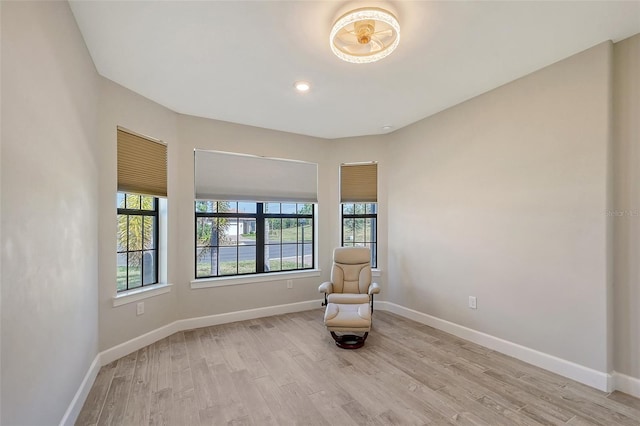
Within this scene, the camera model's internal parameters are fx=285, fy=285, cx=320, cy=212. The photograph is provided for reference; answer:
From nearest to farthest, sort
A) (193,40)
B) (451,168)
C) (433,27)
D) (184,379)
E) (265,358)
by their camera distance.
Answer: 1. (433,27)
2. (193,40)
3. (184,379)
4. (265,358)
5. (451,168)

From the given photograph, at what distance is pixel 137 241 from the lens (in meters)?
3.20

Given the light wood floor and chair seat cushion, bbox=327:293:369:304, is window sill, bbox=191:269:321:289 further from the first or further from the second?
chair seat cushion, bbox=327:293:369:304

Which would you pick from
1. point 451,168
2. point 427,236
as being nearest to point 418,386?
point 427,236

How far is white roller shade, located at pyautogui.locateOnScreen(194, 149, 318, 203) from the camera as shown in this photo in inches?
148

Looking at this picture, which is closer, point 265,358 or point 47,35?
point 47,35

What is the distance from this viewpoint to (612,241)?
227 cm

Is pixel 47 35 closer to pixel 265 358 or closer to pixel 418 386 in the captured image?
pixel 265 358

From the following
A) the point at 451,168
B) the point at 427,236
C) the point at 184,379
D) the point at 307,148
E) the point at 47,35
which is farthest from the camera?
the point at 307,148

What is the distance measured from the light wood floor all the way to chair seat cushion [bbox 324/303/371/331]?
0.24 metres

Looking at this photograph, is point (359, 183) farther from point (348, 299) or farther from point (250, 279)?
point (250, 279)

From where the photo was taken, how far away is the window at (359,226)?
181 inches

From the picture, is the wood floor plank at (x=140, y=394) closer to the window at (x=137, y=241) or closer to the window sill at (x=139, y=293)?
the window sill at (x=139, y=293)

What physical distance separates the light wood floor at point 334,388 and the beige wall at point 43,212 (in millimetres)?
523

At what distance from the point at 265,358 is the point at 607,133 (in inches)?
139
